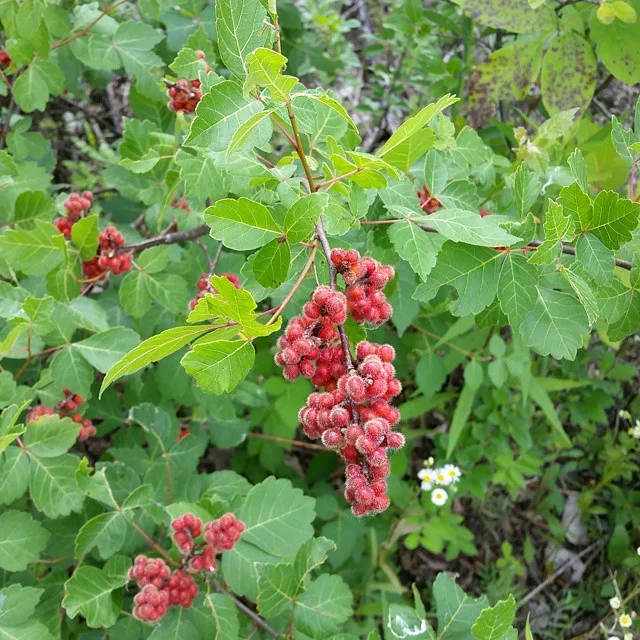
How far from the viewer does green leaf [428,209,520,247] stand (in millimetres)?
937

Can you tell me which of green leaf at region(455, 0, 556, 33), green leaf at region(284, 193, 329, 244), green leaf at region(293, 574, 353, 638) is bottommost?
green leaf at region(293, 574, 353, 638)

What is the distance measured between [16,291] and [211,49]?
2.81ft

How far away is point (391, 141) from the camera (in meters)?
0.96

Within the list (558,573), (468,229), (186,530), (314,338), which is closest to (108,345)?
→ (186,530)

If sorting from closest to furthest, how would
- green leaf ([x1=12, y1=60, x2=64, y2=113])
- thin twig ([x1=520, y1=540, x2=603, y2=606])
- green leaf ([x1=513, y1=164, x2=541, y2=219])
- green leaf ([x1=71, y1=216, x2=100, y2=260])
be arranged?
green leaf ([x1=513, y1=164, x2=541, y2=219])
green leaf ([x1=71, y1=216, x2=100, y2=260])
green leaf ([x1=12, y1=60, x2=64, y2=113])
thin twig ([x1=520, y1=540, x2=603, y2=606])

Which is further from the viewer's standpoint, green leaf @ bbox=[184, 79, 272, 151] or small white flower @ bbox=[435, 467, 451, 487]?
small white flower @ bbox=[435, 467, 451, 487]

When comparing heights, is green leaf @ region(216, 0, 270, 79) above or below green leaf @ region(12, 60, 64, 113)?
above

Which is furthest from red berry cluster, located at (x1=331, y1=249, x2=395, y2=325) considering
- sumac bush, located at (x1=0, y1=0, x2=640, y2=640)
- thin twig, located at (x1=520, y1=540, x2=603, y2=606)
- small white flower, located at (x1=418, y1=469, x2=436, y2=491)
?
thin twig, located at (x1=520, y1=540, x2=603, y2=606)

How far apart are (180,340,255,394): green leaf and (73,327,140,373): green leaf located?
714 millimetres

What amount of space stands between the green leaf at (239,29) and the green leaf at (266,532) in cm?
104

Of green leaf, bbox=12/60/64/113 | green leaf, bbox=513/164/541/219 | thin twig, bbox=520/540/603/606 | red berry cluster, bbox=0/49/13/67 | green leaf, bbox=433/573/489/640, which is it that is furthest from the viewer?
thin twig, bbox=520/540/603/606

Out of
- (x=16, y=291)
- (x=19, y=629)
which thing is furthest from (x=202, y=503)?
(x=16, y=291)

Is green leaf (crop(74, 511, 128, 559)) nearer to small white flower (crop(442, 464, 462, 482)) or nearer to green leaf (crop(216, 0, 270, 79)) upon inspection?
green leaf (crop(216, 0, 270, 79))

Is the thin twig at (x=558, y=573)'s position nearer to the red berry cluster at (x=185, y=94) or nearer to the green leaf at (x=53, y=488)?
the green leaf at (x=53, y=488)
